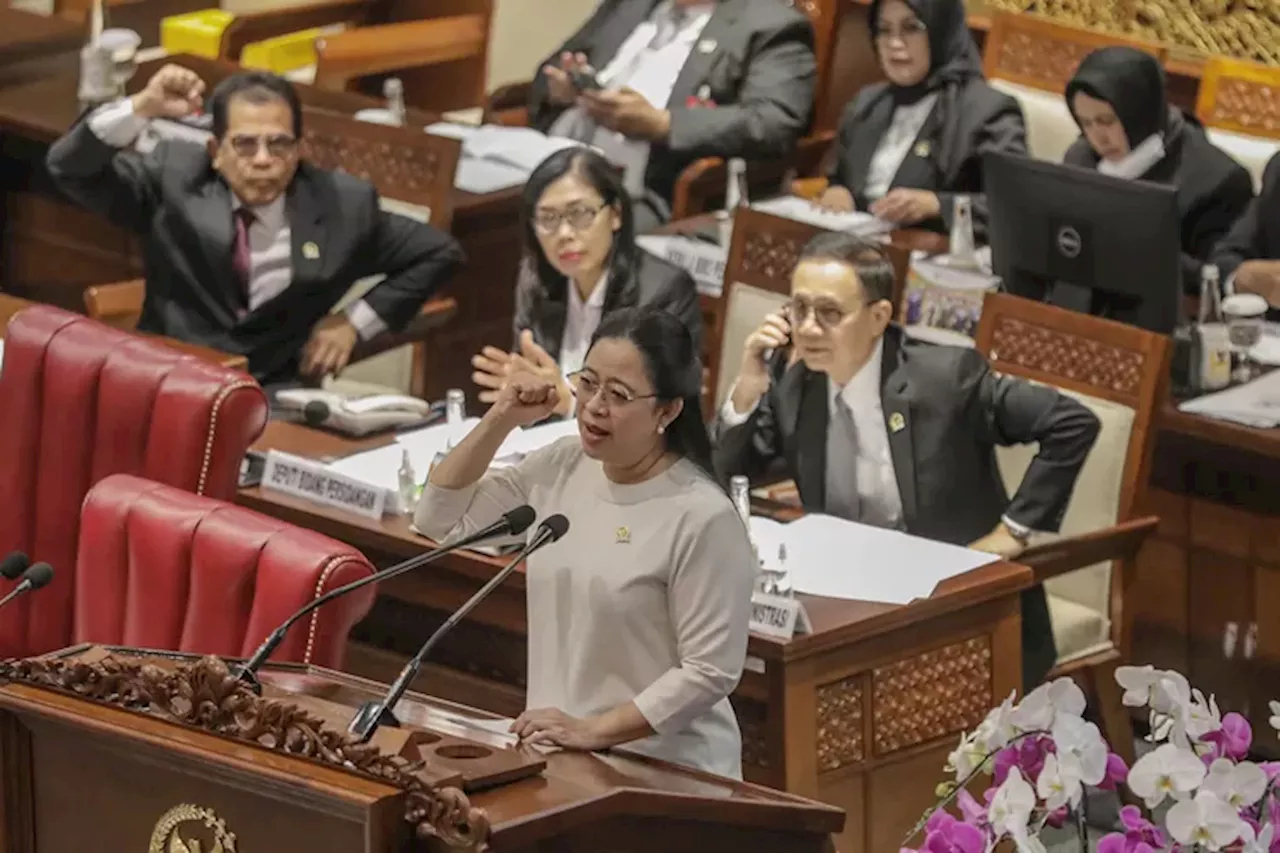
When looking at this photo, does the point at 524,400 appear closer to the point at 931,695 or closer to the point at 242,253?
the point at 931,695

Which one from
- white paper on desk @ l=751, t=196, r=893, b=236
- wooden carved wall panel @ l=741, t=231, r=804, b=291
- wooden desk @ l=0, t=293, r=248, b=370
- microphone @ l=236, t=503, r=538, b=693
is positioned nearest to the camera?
microphone @ l=236, t=503, r=538, b=693

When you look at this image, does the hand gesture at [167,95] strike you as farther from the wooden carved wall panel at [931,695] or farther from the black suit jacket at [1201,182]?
the wooden carved wall panel at [931,695]

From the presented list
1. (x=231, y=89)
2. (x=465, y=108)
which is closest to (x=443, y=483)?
(x=231, y=89)

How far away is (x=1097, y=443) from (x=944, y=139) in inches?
62.8

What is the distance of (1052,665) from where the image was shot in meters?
3.87

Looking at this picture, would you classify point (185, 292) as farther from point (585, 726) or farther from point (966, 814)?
point (966, 814)

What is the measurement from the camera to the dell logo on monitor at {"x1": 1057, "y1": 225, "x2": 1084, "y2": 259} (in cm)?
434

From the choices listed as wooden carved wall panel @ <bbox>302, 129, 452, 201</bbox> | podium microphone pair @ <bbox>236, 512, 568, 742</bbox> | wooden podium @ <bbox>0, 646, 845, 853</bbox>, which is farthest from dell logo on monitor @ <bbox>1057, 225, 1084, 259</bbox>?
wooden podium @ <bbox>0, 646, 845, 853</bbox>

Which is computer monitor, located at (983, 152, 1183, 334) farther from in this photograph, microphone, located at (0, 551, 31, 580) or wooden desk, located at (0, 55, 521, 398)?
microphone, located at (0, 551, 31, 580)

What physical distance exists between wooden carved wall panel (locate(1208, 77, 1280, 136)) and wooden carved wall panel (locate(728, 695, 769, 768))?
98.9 inches

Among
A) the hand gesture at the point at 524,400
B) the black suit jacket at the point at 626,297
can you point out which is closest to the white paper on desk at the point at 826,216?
the black suit jacket at the point at 626,297

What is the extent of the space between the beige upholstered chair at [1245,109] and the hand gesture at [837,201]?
31.0 inches

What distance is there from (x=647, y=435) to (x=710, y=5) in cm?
329

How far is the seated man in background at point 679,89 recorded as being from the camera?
18.5 ft
